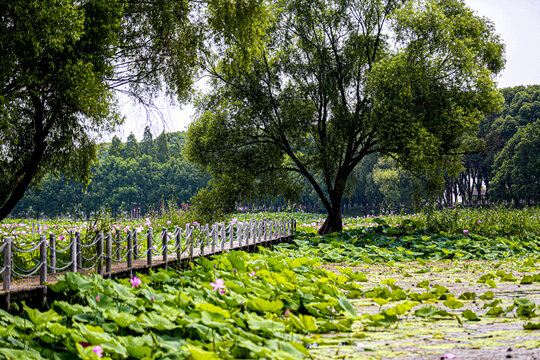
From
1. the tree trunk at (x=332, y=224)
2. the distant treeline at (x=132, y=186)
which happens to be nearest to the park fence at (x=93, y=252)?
the tree trunk at (x=332, y=224)

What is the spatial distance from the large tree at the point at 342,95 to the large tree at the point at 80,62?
5.84 m

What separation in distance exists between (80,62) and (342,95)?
39.3 feet

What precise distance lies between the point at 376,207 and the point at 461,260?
52.1 m

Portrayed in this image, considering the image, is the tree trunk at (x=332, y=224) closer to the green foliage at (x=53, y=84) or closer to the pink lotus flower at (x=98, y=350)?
the green foliage at (x=53, y=84)

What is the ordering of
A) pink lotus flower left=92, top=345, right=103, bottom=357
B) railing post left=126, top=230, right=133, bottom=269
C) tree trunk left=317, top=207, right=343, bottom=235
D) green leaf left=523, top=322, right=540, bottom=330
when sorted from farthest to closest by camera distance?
tree trunk left=317, top=207, right=343, bottom=235 < railing post left=126, top=230, right=133, bottom=269 < green leaf left=523, top=322, right=540, bottom=330 < pink lotus flower left=92, top=345, right=103, bottom=357

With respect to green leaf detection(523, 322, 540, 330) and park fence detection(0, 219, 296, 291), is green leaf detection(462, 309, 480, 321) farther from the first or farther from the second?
park fence detection(0, 219, 296, 291)

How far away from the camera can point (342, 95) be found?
18188 mm

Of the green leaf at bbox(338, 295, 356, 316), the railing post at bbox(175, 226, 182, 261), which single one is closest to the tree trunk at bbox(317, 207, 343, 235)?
the railing post at bbox(175, 226, 182, 261)

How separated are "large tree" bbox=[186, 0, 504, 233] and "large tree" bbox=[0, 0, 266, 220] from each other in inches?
230

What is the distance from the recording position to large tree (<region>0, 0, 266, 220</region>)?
7320mm

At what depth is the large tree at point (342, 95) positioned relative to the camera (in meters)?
16.5

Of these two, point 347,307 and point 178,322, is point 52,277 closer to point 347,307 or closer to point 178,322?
point 178,322

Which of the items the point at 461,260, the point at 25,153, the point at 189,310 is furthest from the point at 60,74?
the point at 461,260

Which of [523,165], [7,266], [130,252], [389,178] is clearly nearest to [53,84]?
[130,252]
